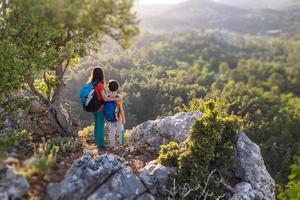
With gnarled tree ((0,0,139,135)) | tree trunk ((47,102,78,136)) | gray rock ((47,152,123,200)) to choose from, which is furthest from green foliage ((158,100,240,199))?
tree trunk ((47,102,78,136))

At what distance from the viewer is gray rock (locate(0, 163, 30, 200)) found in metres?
10.4

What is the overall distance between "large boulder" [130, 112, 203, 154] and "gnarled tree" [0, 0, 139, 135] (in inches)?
149

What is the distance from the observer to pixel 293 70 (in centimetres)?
10262

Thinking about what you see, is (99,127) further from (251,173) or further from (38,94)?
(251,173)

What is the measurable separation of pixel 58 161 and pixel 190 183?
3.62 metres

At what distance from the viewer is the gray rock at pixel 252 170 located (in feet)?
47.3

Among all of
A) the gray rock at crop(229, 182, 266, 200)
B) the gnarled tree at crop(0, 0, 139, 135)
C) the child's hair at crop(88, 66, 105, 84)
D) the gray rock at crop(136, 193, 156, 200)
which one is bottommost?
the gray rock at crop(229, 182, 266, 200)

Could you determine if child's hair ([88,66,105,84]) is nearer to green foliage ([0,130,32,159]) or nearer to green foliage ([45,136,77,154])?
green foliage ([45,136,77,154])

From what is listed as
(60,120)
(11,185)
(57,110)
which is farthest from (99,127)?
(11,185)

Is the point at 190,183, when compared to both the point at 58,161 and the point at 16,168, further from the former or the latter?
the point at 16,168

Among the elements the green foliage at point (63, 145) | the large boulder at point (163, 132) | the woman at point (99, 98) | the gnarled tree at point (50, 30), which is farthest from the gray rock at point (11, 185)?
the large boulder at point (163, 132)

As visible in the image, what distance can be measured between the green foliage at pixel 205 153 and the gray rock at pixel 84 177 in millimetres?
1948

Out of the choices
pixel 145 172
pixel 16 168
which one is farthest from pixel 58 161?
pixel 145 172

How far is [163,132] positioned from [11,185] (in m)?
7.01
